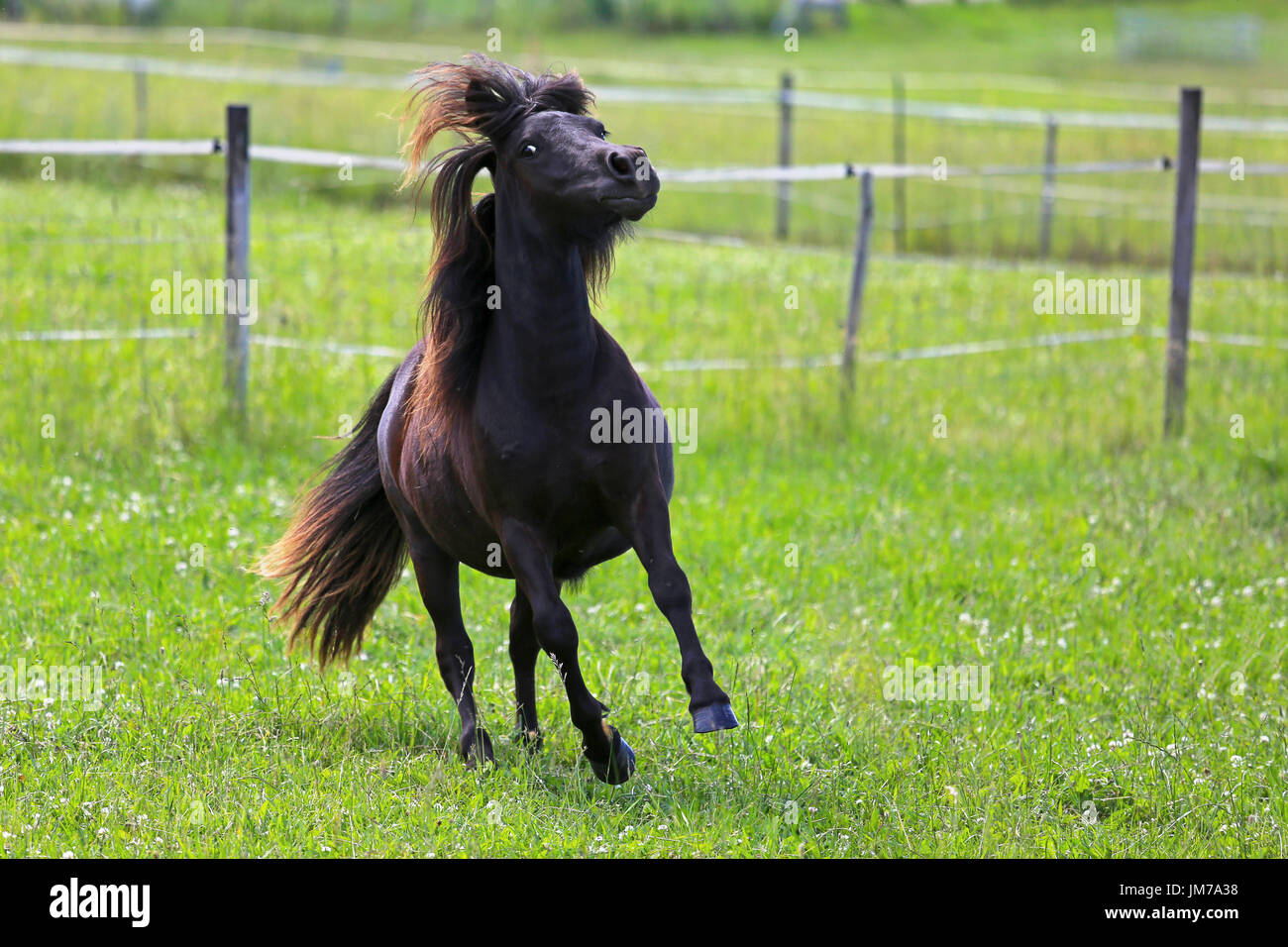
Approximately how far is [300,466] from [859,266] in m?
3.66

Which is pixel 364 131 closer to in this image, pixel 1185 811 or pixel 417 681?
pixel 417 681

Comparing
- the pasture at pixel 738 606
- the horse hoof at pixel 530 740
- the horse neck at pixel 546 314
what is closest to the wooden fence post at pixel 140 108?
the pasture at pixel 738 606

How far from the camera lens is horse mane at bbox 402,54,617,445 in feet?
13.1

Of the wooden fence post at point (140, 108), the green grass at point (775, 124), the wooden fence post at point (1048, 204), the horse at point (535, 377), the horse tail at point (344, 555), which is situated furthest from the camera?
the wooden fence post at point (140, 108)

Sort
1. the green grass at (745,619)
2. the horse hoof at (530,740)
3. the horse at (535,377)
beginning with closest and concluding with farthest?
the horse at (535,377)
the green grass at (745,619)
the horse hoof at (530,740)

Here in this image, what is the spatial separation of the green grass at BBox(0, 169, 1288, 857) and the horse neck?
121 centimetres

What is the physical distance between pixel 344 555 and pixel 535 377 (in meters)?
1.50

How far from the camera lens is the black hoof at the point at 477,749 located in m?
4.45

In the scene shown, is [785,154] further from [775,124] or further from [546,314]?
[546,314]

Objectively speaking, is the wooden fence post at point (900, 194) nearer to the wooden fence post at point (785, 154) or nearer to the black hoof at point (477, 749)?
the wooden fence post at point (785, 154)

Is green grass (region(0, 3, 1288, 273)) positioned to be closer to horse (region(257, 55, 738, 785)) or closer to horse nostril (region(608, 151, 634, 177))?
horse (region(257, 55, 738, 785))

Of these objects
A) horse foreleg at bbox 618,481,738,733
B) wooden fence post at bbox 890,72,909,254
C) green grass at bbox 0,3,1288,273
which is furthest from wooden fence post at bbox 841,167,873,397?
wooden fence post at bbox 890,72,909,254

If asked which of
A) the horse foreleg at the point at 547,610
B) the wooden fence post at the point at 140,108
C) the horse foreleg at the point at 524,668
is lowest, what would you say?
the horse foreleg at the point at 524,668

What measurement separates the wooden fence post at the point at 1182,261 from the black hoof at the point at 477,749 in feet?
19.4
